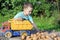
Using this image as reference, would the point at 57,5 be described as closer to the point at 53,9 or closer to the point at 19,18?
the point at 53,9

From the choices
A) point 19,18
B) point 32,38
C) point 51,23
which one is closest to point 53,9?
point 51,23

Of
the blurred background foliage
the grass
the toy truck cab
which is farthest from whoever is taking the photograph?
the blurred background foliage

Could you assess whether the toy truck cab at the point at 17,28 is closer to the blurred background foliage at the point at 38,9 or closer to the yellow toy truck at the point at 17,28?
the yellow toy truck at the point at 17,28

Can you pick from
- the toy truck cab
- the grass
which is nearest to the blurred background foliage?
the grass

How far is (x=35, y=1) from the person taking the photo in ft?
31.0

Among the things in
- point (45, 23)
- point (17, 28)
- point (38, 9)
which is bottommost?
point (45, 23)

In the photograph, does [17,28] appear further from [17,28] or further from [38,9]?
[38,9]

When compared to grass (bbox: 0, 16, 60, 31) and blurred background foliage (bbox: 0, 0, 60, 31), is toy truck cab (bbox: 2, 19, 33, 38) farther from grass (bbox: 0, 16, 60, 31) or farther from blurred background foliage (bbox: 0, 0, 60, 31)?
blurred background foliage (bbox: 0, 0, 60, 31)

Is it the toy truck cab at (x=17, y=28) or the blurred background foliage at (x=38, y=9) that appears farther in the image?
the blurred background foliage at (x=38, y=9)

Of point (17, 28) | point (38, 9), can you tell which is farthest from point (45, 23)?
point (17, 28)

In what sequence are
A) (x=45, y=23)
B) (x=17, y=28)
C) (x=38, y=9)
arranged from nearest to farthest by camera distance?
1. (x=17, y=28)
2. (x=45, y=23)
3. (x=38, y=9)

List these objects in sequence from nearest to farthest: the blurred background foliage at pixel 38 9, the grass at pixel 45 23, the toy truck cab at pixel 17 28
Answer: the toy truck cab at pixel 17 28 < the grass at pixel 45 23 < the blurred background foliage at pixel 38 9

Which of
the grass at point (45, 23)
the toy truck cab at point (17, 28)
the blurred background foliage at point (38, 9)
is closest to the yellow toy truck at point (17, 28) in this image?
the toy truck cab at point (17, 28)

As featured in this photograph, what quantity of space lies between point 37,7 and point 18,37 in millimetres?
3331
